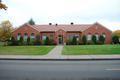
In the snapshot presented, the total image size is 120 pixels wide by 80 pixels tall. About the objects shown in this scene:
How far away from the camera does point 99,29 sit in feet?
210

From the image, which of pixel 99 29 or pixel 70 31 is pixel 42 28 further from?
pixel 99 29

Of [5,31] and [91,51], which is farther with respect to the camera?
[5,31]

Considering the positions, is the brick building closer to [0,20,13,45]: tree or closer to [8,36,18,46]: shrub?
[0,20,13,45]: tree

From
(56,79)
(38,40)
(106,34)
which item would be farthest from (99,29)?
(56,79)

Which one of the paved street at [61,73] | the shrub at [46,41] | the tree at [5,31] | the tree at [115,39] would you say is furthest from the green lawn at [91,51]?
the tree at [5,31]

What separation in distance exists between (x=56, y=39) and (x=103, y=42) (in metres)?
13.1

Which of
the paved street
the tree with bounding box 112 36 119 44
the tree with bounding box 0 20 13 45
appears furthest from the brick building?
the paved street

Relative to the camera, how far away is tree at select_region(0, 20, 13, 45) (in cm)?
6172

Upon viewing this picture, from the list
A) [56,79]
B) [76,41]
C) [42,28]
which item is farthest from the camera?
[42,28]

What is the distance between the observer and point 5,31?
64.9 metres

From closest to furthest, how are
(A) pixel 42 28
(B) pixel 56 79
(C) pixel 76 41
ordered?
(B) pixel 56 79 < (C) pixel 76 41 < (A) pixel 42 28

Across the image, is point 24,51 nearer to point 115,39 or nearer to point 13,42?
point 13,42

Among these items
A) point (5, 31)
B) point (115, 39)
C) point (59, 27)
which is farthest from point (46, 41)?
point (115, 39)

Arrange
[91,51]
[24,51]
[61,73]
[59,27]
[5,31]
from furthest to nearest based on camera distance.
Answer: [59,27]
[5,31]
[24,51]
[91,51]
[61,73]
